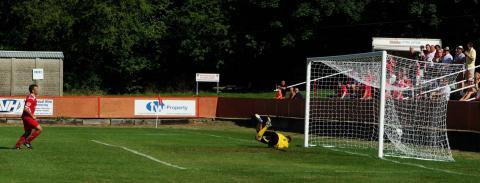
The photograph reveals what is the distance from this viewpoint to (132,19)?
62.8 metres

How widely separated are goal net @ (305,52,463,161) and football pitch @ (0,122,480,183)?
1.66 m

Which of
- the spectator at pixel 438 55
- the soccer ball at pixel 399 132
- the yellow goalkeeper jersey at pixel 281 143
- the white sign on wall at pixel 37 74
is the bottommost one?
the yellow goalkeeper jersey at pixel 281 143

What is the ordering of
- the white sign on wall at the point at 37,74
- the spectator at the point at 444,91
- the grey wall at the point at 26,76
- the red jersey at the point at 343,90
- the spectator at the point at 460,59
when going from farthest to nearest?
the grey wall at the point at 26,76, the white sign on wall at the point at 37,74, the red jersey at the point at 343,90, the spectator at the point at 460,59, the spectator at the point at 444,91

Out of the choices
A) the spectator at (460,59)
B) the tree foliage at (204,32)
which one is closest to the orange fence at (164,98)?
the spectator at (460,59)

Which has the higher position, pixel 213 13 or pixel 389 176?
pixel 213 13

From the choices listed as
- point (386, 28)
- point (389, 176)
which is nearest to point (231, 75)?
point (386, 28)

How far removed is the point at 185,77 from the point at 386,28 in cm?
1588

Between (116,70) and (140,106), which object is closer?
(140,106)

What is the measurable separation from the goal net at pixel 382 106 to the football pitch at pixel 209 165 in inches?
65.5

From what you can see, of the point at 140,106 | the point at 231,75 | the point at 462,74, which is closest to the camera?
the point at 462,74

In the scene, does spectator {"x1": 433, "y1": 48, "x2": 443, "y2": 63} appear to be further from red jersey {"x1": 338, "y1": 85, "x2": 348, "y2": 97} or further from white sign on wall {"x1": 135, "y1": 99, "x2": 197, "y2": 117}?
white sign on wall {"x1": 135, "y1": 99, "x2": 197, "y2": 117}

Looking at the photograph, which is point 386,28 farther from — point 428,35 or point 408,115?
point 408,115

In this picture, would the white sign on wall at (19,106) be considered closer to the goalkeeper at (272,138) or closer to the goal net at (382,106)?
the goal net at (382,106)

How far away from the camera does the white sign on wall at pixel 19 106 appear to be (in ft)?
144
